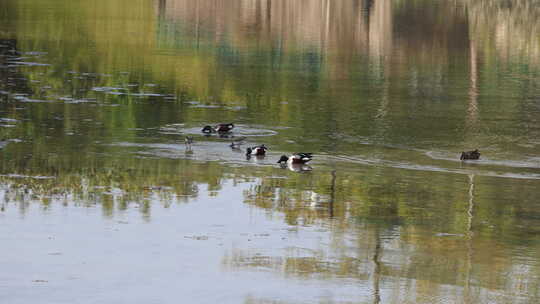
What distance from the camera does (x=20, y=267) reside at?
19484mm

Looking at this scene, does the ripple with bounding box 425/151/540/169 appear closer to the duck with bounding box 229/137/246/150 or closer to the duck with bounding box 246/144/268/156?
the duck with bounding box 246/144/268/156

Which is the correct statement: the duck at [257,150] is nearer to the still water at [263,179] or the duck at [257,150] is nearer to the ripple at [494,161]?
the still water at [263,179]

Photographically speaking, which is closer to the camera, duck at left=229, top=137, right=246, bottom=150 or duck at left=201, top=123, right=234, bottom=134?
duck at left=229, top=137, right=246, bottom=150

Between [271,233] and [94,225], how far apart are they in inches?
130

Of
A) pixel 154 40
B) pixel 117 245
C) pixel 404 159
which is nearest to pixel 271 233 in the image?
pixel 117 245

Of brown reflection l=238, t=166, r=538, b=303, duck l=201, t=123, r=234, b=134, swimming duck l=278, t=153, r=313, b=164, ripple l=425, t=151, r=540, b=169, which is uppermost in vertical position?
duck l=201, t=123, r=234, b=134

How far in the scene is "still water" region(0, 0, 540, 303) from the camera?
1959cm

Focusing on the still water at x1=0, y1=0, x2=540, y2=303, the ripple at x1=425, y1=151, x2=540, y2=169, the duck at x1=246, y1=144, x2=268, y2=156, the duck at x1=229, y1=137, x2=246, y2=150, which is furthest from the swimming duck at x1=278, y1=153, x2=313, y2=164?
the ripple at x1=425, y1=151, x2=540, y2=169

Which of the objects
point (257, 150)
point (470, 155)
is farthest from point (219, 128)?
point (470, 155)

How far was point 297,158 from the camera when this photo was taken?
2984 cm

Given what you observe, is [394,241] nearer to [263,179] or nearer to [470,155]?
[263,179]

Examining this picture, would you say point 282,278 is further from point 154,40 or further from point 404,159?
point 154,40

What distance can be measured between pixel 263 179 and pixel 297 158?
176cm

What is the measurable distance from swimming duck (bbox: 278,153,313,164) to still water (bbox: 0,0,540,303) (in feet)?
1.60
